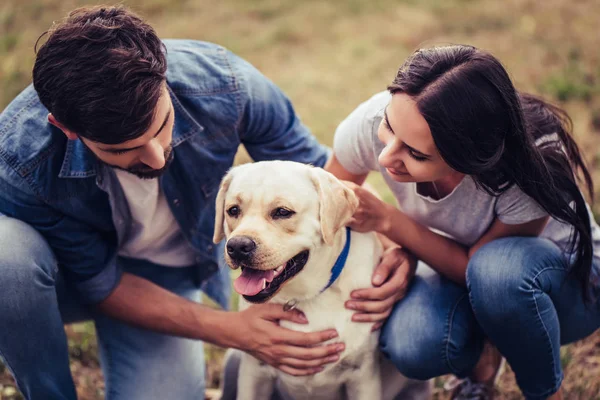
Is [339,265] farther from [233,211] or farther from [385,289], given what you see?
[233,211]

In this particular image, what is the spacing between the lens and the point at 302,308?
2.52 meters

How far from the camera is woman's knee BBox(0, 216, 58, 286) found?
7.72 ft

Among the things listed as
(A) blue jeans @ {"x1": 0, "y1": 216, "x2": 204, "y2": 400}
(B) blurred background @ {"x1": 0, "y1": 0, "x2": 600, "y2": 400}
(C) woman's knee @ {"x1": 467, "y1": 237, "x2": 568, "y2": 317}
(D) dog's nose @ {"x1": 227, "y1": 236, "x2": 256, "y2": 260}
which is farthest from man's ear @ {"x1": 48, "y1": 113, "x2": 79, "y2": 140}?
(B) blurred background @ {"x1": 0, "y1": 0, "x2": 600, "y2": 400}

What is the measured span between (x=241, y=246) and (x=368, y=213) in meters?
0.56

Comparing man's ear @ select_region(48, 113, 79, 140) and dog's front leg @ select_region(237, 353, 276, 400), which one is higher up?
man's ear @ select_region(48, 113, 79, 140)

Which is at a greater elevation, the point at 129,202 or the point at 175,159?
the point at 175,159

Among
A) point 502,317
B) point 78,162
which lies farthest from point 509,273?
point 78,162

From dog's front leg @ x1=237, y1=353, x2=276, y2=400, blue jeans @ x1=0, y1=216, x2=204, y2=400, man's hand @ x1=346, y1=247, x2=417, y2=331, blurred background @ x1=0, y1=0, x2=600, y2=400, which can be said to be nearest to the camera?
blue jeans @ x1=0, y1=216, x2=204, y2=400

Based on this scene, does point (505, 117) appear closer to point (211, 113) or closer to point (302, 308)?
point (302, 308)

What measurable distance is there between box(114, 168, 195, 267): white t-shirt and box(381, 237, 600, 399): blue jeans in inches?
38.6

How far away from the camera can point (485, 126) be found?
2.17 metres

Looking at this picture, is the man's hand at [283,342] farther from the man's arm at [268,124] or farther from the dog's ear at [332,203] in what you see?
the man's arm at [268,124]

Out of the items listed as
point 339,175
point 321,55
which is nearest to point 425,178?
point 339,175

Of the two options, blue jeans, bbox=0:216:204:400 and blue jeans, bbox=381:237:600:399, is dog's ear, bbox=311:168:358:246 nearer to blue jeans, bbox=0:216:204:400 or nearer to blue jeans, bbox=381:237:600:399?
blue jeans, bbox=381:237:600:399
